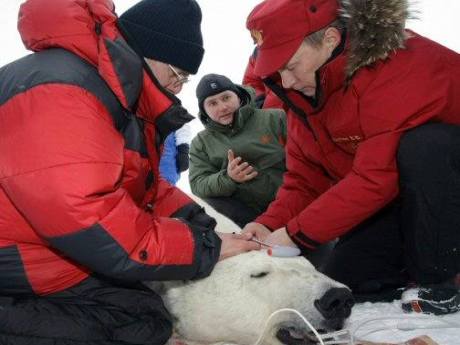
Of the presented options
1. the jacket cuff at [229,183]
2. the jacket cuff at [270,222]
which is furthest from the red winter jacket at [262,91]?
the jacket cuff at [270,222]

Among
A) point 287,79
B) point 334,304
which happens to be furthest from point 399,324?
point 287,79

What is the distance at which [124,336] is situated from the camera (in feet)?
5.68

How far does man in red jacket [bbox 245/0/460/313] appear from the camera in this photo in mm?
1928

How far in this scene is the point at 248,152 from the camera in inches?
134

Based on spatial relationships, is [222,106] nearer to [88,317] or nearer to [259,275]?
[259,275]

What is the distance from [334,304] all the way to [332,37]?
3.45 feet

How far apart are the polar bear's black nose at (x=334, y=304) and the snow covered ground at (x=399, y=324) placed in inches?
4.2

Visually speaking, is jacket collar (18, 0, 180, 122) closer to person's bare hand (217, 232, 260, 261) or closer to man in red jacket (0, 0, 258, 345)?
man in red jacket (0, 0, 258, 345)

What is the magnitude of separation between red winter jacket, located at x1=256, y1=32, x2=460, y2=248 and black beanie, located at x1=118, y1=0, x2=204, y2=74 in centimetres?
56

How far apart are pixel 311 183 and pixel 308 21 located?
0.94 meters

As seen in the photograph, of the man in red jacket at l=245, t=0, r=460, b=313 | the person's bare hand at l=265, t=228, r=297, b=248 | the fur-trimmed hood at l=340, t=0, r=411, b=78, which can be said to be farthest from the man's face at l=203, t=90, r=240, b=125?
the fur-trimmed hood at l=340, t=0, r=411, b=78

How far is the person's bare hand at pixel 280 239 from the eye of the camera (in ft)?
7.13

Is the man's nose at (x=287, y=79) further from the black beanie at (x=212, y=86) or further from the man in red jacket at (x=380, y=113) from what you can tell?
the black beanie at (x=212, y=86)

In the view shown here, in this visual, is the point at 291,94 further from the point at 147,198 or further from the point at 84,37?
the point at 84,37
